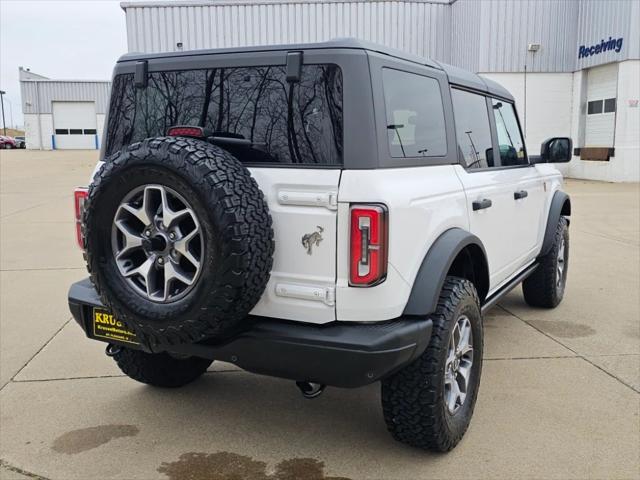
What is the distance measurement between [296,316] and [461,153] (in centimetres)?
144

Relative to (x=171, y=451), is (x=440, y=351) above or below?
above

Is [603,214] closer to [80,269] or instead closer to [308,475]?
[80,269]

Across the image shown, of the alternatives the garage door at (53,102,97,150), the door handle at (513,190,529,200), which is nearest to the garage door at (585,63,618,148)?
the door handle at (513,190,529,200)

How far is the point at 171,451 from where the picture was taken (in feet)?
10.4

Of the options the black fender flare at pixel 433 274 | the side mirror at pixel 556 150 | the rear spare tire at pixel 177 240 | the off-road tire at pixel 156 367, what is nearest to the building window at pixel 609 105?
the side mirror at pixel 556 150

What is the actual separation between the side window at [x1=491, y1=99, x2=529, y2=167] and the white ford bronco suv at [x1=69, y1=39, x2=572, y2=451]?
1363mm

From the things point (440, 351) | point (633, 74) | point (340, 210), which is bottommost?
point (440, 351)

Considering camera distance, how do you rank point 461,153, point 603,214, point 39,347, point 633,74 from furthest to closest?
point 633,74, point 603,214, point 39,347, point 461,153

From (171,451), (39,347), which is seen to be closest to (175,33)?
(39,347)

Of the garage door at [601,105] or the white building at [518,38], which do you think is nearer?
the white building at [518,38]

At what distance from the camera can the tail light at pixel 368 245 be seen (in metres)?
2.55

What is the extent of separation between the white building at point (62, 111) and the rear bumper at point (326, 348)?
61.4 meters

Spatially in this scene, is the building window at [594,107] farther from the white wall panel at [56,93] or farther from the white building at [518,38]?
the white wall panel at [56,93]

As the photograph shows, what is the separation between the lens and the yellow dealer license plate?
3004 millimetres
